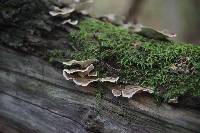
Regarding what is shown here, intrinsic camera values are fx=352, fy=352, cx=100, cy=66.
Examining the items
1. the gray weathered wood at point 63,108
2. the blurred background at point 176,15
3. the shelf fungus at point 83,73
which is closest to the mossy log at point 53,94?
the gray weathered wood at point 63,108

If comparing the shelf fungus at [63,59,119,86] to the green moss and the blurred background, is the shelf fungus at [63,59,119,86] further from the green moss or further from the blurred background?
the blurred background

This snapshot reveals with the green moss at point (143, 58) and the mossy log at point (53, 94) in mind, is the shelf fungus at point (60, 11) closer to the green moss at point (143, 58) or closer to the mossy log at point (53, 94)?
the mossy log at point (53, 94)

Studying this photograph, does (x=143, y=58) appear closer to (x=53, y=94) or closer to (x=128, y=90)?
(x=128, y=90)

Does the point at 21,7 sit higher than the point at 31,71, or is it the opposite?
the point at 21,7

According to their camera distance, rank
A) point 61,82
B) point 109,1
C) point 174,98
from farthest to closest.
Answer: point 109,1 < point 61,82 < point 174,98

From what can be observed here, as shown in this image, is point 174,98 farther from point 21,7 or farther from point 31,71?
point 21,7

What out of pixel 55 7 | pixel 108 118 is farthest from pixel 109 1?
pixel 108 118
